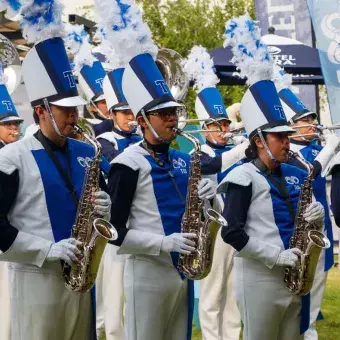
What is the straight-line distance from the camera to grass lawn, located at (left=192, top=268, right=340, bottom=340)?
9633 mm

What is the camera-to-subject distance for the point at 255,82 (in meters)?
6.43

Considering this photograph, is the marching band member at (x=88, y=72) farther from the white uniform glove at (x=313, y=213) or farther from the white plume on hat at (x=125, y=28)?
the white uniform glove at (x=313, y=213)

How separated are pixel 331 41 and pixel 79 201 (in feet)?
8.62

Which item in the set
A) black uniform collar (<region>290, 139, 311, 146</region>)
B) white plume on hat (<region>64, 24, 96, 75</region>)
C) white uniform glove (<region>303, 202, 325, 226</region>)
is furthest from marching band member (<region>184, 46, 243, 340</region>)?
white uniform glove (<region>303, 202, 325, 226</region>)

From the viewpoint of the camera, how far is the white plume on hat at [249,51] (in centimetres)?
649

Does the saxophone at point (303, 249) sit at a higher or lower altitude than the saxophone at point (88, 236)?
lower

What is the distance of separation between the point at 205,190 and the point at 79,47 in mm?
3448

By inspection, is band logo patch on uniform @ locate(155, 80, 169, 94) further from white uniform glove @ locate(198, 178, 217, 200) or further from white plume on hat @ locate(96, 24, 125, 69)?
white uniform glove @ locate(198, 178, 217, 200)

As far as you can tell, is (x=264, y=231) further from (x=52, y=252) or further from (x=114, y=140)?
(x=114, y=140)

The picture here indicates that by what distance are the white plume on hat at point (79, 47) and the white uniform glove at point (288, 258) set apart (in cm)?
358

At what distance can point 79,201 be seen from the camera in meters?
5.33

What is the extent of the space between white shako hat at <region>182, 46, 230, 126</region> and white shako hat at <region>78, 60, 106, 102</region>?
3.59ft

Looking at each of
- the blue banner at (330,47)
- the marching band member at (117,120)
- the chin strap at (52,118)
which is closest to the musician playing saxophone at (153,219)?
the chin strap at (52,118)

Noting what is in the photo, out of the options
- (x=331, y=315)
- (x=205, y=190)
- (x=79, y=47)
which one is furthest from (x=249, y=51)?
(x=331, y=315)
